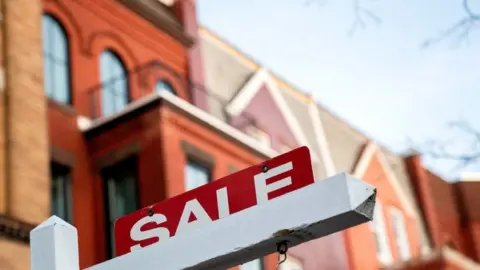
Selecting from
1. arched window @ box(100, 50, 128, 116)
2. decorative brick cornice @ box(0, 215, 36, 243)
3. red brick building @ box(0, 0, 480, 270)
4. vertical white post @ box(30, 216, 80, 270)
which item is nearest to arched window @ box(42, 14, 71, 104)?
red brick building @ box(0, 0, 480, 270)

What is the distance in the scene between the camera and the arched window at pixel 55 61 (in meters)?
17.0

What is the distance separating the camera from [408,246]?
97.7ft

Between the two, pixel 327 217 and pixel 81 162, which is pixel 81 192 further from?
pixel 327 217

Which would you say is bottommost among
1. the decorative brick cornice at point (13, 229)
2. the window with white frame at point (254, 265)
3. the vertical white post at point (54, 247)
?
the vertical white post at point (54, 247)

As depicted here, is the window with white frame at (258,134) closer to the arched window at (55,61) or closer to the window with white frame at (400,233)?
the arched window at (55,61)

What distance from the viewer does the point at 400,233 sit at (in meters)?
29.5

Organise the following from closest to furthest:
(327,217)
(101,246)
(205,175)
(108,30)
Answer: (327,217) < (101,246) < (205,175) < (108,30)

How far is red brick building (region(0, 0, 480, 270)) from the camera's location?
1440cm

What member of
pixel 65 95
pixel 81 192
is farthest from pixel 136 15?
pixel 81 192

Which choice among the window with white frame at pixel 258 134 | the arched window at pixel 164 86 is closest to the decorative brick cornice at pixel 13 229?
the arched window at pixel 164 86

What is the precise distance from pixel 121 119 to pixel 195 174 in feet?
5.63

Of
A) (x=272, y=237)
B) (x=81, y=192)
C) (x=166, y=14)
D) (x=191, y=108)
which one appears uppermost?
(x=166, y=14)

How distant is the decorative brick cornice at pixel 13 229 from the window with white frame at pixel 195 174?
3818mm

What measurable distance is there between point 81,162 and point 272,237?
1240 centimetres
